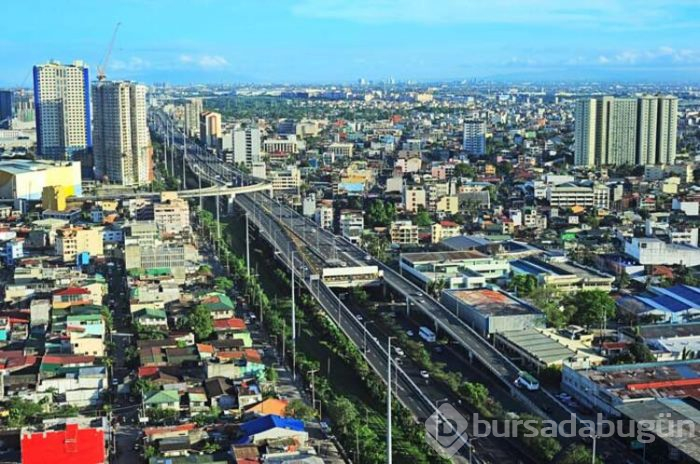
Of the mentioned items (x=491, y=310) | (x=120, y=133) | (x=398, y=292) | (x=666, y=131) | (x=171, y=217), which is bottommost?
(x=398, y=292)

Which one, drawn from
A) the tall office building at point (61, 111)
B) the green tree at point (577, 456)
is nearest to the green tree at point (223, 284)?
the green tree at point (577, 456)

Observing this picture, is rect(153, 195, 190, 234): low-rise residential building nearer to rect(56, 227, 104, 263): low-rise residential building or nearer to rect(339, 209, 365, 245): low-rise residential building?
rect(56, 227, 104, 263): low-rise residential building


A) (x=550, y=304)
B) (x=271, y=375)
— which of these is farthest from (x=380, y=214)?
(x=271, y=375)

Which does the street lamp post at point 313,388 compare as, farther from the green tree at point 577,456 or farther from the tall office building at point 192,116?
the tall office building at point 192,116

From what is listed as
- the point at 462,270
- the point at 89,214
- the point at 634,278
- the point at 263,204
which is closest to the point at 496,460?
the point at 462,270

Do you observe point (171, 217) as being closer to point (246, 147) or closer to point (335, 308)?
point (335, 308)

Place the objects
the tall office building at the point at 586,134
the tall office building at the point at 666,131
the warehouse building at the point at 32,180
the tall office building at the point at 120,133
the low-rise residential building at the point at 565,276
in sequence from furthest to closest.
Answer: the tall office building at the point at 666,131, the tall office building at the point at 586,134, the tall office building at the point at 120,133, the warehouse building at the point at 32,180, the low-rise residential building at the point at 565,276
